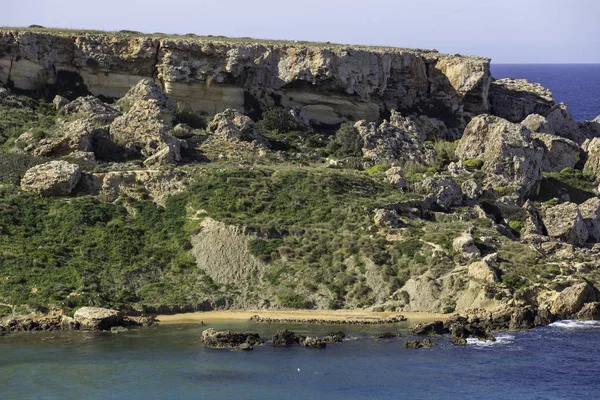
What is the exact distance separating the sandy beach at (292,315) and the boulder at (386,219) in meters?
7.62

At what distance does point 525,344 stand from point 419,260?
1050cm

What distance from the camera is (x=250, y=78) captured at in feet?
319

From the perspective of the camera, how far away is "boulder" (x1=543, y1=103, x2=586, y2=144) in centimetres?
10062

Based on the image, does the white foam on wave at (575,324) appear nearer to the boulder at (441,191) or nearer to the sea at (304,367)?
the sea at (304,367)

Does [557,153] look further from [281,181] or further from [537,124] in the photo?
[281,181]

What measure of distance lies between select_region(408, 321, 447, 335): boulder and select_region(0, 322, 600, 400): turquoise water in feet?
2.28

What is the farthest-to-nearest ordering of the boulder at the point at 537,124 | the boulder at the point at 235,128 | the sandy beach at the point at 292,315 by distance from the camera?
the boulder at the point at 537,124
the boulder at the point at 235,128
the sandy beach at the point at 292,315

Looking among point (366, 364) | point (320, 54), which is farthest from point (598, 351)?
point (320, 54)

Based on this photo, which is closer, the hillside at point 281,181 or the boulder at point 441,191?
the hillside at point 281,181

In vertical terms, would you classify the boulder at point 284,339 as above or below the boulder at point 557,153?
below

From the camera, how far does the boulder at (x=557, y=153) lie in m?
93.9

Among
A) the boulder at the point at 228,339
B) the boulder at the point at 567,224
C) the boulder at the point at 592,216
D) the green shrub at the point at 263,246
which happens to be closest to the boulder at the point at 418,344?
the boulder at the point at 228,339

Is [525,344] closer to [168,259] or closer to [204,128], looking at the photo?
[168,259]

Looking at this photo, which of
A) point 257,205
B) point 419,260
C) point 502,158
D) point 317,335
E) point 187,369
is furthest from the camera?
point 502,158
